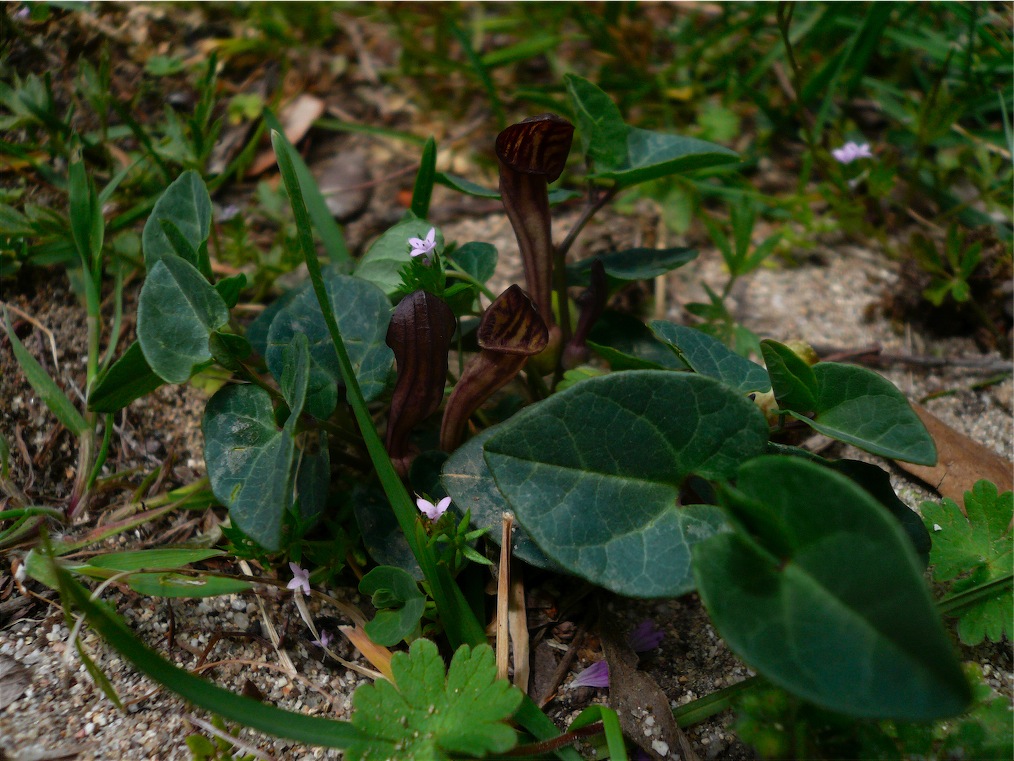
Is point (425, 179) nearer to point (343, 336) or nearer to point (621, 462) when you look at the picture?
point (343, 336)

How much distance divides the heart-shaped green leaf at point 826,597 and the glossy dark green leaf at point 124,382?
3.54 feet

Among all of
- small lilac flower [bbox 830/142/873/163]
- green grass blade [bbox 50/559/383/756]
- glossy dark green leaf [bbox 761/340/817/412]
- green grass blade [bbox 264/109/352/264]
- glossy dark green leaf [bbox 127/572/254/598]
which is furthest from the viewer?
small lilac flower [bbox 830/142/873/163]

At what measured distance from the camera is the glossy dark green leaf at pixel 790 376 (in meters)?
1.26

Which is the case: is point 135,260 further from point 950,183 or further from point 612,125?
point 950,183

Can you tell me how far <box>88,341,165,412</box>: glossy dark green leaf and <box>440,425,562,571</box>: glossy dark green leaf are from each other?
0.60 metres

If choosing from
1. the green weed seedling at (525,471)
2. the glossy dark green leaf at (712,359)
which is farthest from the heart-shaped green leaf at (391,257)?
the glossy dark green leaf at (712,359)

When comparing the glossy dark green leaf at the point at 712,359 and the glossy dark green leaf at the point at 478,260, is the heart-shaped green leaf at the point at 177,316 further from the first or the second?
the glossy dark green leaf at the point at 712,359

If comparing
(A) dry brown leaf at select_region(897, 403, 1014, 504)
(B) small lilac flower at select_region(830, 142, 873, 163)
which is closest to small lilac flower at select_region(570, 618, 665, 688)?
(A) dry brown leaf at select_region(897, 403, 1014, 504)

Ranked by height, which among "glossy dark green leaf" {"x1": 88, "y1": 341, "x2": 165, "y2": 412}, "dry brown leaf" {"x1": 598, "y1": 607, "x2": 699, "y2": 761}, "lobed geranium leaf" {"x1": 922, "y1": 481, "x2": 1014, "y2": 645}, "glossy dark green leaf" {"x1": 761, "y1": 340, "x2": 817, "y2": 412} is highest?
"glossy dark green leaf" {"x1": 88, "y1": 341, "x2": 165, "y2": 412}

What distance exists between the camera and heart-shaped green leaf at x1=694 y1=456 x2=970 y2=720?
2.90 feet

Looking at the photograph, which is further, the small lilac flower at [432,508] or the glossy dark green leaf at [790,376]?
the small lilac flower at [432,508]

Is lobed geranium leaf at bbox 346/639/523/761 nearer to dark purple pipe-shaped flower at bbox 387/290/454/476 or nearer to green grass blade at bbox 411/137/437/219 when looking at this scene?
dark purple pipe-shaped flower at bbox 387/290/454/476

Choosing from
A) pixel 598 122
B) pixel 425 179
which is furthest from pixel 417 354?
pixel 598 122

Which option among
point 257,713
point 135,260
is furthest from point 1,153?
point 257,713
